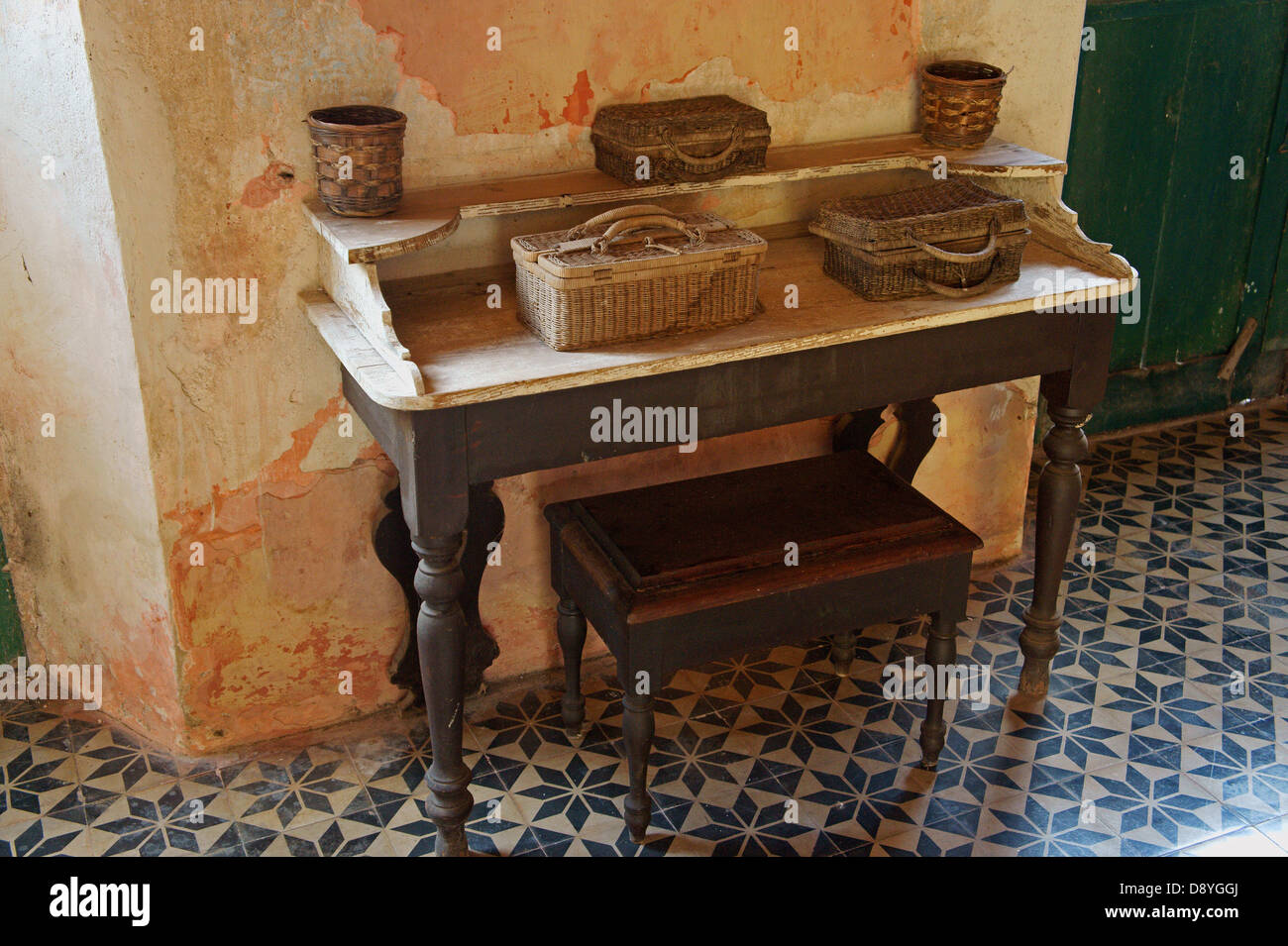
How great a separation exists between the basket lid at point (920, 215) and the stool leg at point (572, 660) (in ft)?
3.73

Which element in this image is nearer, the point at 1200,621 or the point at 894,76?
the point at 894,76

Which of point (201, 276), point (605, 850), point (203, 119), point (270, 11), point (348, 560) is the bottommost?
point (605, 850)

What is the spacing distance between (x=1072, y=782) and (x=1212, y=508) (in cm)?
167

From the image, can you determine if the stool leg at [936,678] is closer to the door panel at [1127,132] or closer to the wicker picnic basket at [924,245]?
the wicker picnic basket at [924,245]

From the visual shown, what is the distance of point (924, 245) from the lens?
312cm

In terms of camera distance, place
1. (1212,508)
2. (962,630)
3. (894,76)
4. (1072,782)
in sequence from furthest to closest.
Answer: (1212,508) → (962,630) → (894,76) → (1072,782)

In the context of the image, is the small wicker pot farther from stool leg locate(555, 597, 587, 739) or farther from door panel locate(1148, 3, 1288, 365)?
door panel locate(1148, 3, 1288, 365)

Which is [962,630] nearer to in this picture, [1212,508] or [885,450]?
[885,450]

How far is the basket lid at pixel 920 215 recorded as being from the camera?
3.13 meters

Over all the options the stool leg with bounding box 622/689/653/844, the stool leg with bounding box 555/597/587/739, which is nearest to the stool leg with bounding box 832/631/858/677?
the stool leg with bounding box 555/597/587/739

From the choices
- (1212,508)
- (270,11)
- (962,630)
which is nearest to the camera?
(270,11)

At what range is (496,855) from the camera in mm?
3205
